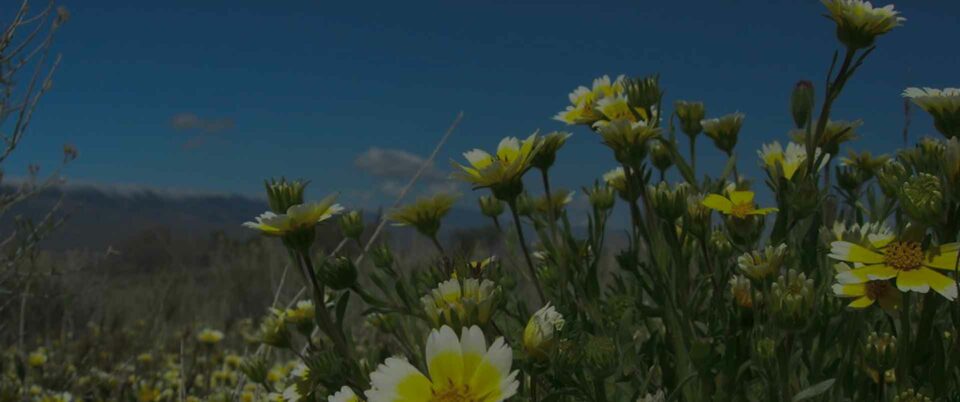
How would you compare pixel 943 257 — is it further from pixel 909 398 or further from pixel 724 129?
pixel 724 129

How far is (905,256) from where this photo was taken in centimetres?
118

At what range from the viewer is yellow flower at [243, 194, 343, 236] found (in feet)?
4.45

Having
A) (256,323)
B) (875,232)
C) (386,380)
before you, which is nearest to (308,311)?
(386,380)

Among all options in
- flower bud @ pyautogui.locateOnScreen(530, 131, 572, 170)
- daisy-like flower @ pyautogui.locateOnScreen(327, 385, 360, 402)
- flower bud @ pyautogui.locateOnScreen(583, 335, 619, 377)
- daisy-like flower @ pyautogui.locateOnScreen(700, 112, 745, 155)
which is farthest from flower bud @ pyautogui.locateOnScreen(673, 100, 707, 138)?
daisy-like flower @ pyautogui.locateOnScreen(327, 385, 360, 402)

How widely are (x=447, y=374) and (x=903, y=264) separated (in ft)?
2.24

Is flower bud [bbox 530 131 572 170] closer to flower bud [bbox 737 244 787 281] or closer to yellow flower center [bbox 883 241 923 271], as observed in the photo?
flower bud [bbox 737 244 787 281]

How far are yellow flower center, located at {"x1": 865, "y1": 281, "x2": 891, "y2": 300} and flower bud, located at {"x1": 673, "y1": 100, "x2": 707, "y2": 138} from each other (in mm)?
955

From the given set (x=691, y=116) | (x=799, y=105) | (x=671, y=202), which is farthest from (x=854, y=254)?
(x=691, y=116)

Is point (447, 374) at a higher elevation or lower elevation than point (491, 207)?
higher

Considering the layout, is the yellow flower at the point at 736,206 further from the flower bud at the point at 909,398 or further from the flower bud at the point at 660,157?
the flower bud at the point at 660,157

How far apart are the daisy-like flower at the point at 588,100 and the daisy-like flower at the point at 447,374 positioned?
3.21ft

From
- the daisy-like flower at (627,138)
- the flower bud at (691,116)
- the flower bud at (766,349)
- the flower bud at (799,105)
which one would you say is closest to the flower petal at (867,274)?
the flower bud at (766,349)

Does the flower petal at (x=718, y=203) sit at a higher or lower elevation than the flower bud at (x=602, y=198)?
higher

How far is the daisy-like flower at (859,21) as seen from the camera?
1.52 metres
